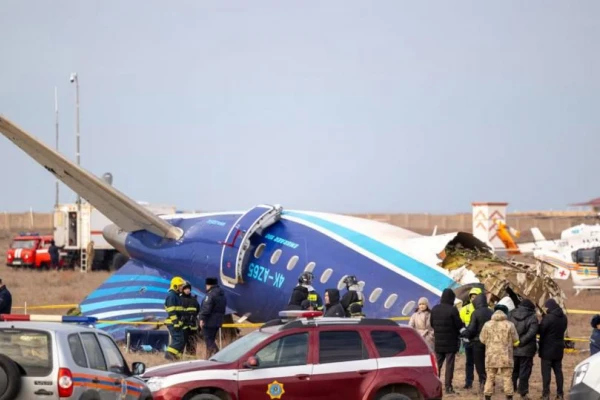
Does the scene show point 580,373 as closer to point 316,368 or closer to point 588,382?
point 588,382

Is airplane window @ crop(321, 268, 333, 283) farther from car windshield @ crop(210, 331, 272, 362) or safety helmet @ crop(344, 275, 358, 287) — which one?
car windshield @ crop(210, 331, 272, 362)

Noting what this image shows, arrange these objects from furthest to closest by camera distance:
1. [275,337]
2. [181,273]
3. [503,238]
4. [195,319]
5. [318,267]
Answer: [503,238] → [181,273] → [318,267] → [195,319] → [275,337]

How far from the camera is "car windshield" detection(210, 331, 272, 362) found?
15133 millimetres

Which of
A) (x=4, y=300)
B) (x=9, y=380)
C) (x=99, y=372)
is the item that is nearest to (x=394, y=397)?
(x=99, y=372)

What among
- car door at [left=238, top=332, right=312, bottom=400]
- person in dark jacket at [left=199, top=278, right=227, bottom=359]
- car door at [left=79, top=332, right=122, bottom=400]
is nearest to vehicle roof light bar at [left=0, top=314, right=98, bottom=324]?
car door at [left=79, top=332, right=122, bottom=400]

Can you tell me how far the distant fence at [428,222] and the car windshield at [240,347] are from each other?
76625 millimetres

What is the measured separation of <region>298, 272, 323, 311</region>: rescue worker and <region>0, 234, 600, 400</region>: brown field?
2309 millimetres

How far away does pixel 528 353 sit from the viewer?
1834 cm

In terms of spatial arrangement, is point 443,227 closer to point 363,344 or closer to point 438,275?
point 438,275

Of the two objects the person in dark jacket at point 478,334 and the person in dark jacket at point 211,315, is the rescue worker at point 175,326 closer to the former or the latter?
the person in dark jacket at point 211,315

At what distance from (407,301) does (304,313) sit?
6.45 meters

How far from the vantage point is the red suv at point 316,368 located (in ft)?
48.0

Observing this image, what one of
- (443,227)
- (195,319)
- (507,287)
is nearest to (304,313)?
(195,319)

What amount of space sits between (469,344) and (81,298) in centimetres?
2323
